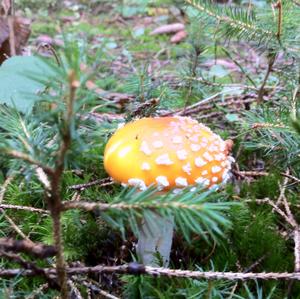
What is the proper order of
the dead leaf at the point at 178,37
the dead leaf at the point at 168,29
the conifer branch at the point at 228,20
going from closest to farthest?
1. the conifer branch at the point at 228,20
2. the dead leaf at the point at 178,37
3. the dead leaf at the point at 168,29

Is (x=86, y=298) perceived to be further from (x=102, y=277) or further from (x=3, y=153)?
(x=3, y=153)

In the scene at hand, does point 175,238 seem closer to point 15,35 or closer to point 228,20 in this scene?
point 228,20

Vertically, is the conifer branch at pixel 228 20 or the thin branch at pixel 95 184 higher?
the conifer branch at pixel 228 20

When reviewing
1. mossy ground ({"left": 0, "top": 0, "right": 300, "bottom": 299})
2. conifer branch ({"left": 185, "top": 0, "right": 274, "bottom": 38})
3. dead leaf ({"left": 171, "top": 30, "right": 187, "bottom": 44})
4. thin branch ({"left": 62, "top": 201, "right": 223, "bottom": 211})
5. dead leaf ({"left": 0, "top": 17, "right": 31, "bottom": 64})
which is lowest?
dead leaf ({"left": 171, "top": 30, "right": 187, "bottom": 44})

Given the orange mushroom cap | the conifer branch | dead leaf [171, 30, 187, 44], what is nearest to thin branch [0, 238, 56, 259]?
the orange mushroom cap

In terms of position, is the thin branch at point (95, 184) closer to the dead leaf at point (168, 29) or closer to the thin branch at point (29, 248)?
the thin branch at point (29, 248)

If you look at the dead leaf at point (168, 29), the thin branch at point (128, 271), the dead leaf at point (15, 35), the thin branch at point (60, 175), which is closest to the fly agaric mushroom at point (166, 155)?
the thin branch at point (128, 271)

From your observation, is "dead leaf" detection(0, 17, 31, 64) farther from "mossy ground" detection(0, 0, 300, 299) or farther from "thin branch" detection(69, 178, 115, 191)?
"thin branch" detection(69, 178, 115, 191)

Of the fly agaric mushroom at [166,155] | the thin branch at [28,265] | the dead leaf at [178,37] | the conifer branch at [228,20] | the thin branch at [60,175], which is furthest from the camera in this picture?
the dead leaf at [178,37]

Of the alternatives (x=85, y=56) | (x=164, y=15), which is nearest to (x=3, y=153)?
(x=85, y=56)

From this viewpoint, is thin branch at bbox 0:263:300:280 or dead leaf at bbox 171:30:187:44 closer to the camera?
thin branch at bbox 0:263:300:280
